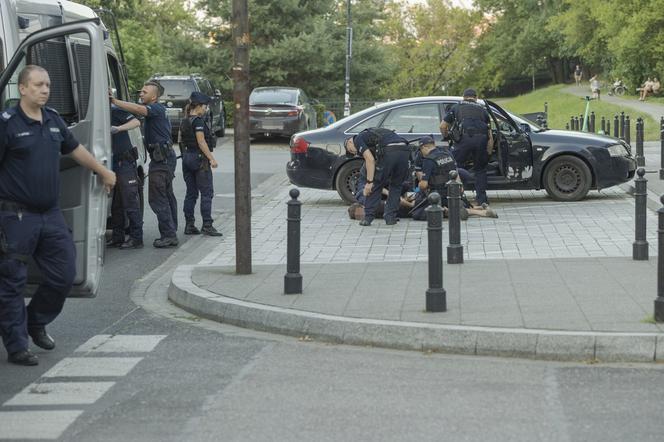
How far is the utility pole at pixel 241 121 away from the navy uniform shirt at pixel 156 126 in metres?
2.99

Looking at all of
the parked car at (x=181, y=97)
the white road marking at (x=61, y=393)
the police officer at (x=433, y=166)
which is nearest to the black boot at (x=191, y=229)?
the police officer at (x=433, y=166)

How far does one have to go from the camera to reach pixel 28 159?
25.3ft

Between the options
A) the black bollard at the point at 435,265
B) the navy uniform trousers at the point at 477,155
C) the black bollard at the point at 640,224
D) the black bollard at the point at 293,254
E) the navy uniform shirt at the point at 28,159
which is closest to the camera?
the navy uniform shirt at the point at 28,159

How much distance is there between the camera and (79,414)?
6652 mm

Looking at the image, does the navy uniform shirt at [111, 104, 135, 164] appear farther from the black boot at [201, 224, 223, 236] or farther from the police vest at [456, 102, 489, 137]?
the police vest at [456, 102, 489, 137]

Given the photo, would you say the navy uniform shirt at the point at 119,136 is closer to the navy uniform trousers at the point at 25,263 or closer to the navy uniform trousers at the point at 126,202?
the navy uniform trousers at the point at 126,202

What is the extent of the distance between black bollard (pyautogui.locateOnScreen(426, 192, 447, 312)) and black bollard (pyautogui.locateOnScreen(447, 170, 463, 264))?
2.02m

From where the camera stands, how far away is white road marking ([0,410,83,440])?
20.4 ft

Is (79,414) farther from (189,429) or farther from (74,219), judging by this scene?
(74,219)

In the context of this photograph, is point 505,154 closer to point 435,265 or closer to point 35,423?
point 435,265

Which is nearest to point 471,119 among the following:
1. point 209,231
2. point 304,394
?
point 209,231

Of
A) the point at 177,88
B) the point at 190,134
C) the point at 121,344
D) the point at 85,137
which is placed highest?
the point at 177,88

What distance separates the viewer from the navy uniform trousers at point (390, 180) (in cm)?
1524

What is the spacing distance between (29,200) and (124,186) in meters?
6.35
